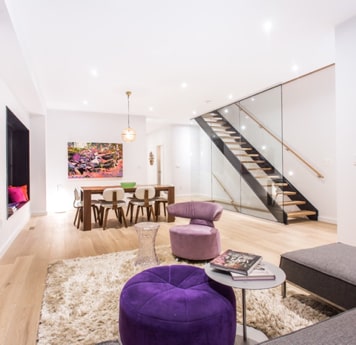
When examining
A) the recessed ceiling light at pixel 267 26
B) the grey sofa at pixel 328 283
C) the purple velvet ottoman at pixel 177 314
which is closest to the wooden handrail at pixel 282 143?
the recessed ceiling light at pixel 267 26

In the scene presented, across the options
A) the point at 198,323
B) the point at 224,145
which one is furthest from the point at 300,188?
the point at 198,323

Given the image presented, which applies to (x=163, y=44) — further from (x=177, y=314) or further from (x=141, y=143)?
(x=141, y=143)

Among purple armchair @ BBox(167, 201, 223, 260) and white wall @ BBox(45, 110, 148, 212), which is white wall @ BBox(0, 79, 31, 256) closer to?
purple armchair @ BBox(167, 201, 223, 260)

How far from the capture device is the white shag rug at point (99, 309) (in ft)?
5.95

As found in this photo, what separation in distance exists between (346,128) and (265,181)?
2911 mm

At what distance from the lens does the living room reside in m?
3.21

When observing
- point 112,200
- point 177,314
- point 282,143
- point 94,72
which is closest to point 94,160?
point 112,200

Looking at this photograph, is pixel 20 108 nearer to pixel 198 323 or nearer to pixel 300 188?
pixel 198 323

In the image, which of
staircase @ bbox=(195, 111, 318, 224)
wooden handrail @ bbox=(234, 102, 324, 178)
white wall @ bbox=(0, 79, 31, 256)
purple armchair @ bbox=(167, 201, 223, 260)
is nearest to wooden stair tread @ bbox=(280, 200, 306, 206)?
staircase @ bbox=(195, 111, 318, 224)

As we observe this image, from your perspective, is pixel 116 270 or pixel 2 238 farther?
pixel 2 238

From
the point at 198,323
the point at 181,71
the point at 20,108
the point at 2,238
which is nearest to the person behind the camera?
the point at 198,323

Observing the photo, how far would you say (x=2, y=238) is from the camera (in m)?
3.71

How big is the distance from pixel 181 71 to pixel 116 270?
11.4 feet

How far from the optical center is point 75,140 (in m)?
7.47
